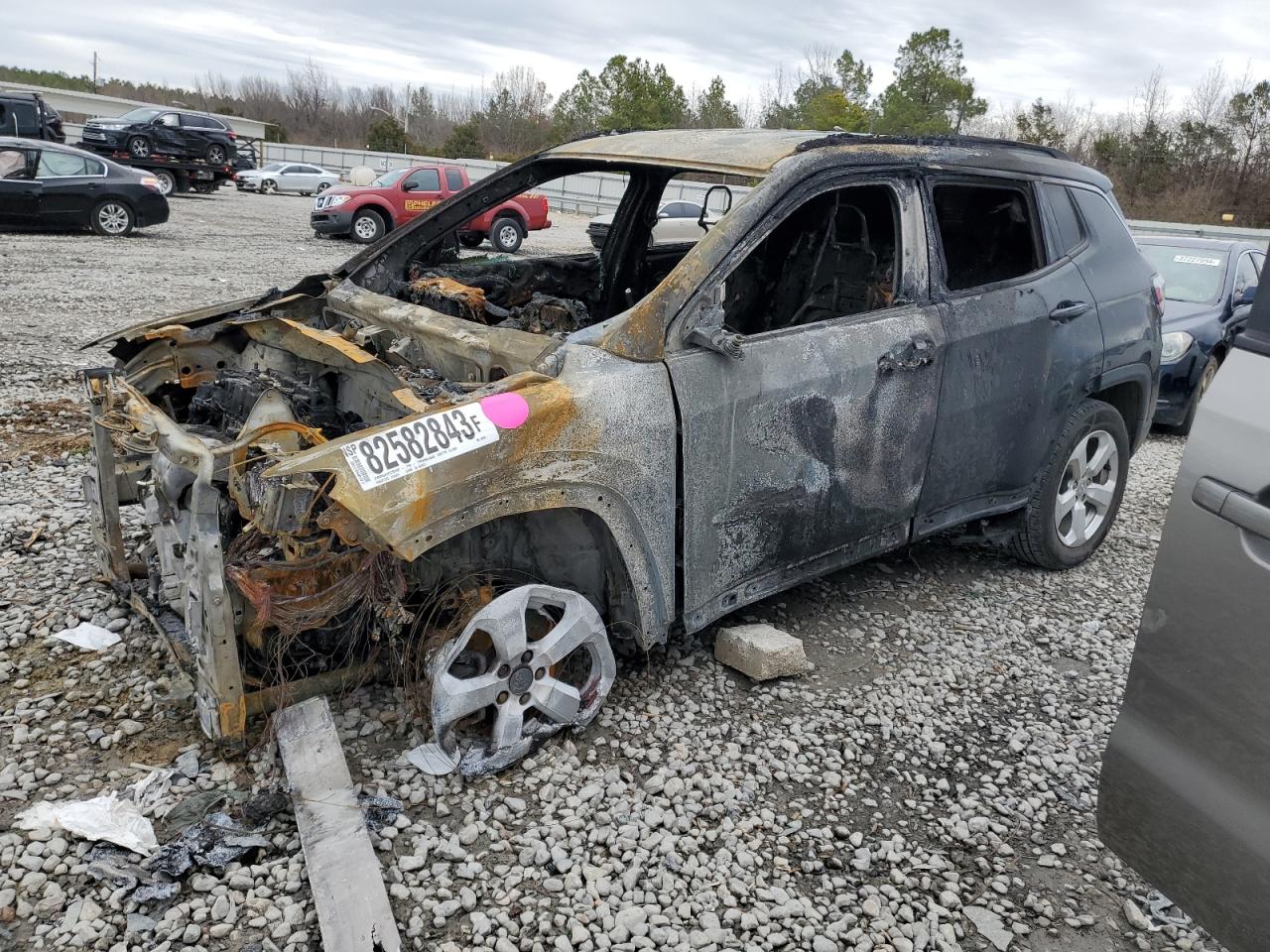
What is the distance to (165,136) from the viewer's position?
2373 centimetres

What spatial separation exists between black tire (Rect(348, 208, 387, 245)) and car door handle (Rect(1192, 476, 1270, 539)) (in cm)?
1782

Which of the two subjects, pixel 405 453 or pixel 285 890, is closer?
pixel 285 890

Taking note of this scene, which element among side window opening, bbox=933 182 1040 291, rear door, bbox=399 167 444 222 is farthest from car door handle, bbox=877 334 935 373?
rear door, bbox=399 167 444 222

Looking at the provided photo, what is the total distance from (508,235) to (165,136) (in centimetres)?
1195

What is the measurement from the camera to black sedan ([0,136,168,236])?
14.1 metres

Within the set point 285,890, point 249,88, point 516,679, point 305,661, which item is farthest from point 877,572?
point 249,88

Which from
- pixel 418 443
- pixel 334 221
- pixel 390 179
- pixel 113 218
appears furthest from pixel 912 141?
pixel 390 179

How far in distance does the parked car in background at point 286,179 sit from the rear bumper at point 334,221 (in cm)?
1310

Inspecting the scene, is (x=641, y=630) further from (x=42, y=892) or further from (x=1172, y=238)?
(x=1172, y=238)

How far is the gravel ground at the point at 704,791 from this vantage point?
8.13 ft

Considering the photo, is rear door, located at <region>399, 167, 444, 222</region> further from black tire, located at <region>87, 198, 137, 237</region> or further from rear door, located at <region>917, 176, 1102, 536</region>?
rear door, located at <region>917, 176, 1102, 536</region>

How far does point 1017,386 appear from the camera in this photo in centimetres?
404

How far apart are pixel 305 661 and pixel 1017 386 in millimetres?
2979

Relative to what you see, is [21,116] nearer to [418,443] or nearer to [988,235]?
[988,235]
